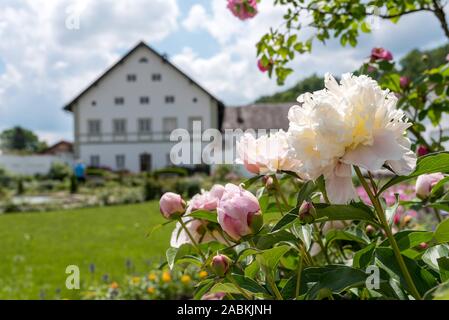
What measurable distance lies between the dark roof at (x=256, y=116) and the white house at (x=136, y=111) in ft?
2.32

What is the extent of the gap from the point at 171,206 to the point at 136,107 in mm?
26167

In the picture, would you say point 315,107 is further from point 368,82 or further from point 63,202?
point 63,202

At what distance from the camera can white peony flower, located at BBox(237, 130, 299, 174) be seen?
0.95 metres

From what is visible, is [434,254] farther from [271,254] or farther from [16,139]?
[16,139]

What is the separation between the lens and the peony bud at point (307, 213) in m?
0.73

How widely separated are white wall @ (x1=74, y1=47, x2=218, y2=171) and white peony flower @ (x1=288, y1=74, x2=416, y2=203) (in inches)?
982

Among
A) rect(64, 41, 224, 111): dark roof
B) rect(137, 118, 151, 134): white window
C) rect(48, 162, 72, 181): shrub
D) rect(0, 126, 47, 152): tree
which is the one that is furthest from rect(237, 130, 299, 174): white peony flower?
rect(0, 126, 47, 152): tree

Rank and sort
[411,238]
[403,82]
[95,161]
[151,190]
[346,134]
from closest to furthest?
[346,134] → [411,238] → [403,82] → [151,190] → [95,161]

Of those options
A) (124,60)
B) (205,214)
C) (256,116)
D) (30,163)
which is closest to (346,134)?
(205,214)

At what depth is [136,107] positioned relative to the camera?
26547 mm

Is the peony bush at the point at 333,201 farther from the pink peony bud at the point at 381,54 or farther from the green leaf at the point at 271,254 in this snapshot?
the pink peony bud at the point at 381,54

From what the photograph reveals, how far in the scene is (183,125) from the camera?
26.1 metres

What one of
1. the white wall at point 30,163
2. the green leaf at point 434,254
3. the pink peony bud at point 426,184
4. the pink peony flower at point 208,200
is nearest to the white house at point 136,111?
the white wall at point 30,163
